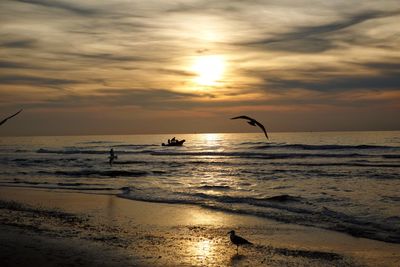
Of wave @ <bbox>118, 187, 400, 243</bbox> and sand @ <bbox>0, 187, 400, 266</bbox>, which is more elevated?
wave @ <bbox>118, 187, 400, 243</bbox>

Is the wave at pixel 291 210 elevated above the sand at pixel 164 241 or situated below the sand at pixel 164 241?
above

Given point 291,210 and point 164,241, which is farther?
point 291,210

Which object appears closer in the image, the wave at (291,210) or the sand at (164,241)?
the sand at (164,241)

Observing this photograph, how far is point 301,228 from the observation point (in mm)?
12062

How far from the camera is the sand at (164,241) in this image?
8.84 m

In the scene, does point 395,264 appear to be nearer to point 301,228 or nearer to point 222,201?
point 301,228

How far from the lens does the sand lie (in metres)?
8.84

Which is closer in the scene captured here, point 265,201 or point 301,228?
point 301,228

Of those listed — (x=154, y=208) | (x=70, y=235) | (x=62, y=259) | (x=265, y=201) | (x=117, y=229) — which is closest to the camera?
(x=62, y=259)

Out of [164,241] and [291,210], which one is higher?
[291,210]

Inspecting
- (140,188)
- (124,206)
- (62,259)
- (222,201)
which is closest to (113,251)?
(62,259)

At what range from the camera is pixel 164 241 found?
406 inches

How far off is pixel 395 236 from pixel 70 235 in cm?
744

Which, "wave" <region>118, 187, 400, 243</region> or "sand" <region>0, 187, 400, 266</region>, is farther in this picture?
"wave" <region>118, 187, 400, 243</region>
